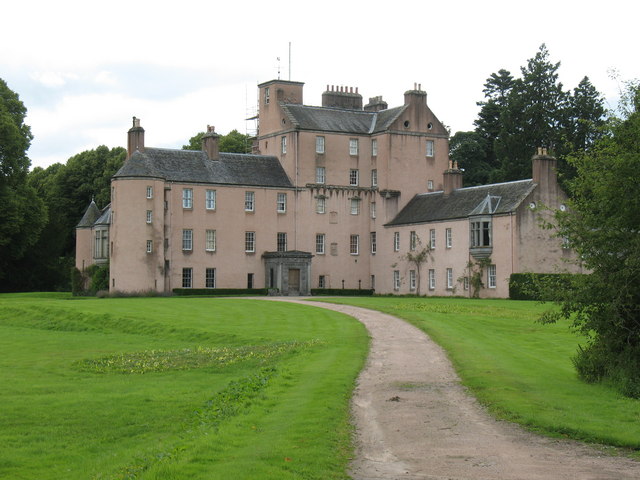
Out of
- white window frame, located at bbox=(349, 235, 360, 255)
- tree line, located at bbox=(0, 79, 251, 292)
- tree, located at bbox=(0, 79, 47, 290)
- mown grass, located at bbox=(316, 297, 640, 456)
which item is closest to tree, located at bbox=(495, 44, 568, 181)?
white window frame, located at bbox=(349, 235, 360, 255)

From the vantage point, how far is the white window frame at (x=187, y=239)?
7025cm

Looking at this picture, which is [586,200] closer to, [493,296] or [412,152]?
[493,296]

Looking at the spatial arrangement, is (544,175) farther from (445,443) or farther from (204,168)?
(445,443)

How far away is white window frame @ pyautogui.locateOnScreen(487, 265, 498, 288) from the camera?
63.1m

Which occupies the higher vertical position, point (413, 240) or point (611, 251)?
point (413, 240)

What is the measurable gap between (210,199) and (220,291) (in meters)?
7.06

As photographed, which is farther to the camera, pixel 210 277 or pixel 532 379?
pixel 210 277

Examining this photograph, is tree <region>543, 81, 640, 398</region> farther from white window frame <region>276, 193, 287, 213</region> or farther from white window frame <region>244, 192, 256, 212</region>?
white window frame <region>276, 193, 287, 213</region>

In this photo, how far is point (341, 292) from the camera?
7419 centimetres

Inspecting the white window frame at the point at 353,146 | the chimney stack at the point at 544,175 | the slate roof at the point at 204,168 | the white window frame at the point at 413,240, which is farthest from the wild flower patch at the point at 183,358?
the white window frame at the point at 353,146

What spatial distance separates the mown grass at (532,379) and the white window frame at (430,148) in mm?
36999

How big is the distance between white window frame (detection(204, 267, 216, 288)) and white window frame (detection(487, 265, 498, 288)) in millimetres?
20418

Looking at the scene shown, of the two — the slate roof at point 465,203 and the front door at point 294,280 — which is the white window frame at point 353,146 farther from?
the front door at point 294,280

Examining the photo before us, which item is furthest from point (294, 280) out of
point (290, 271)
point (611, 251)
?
point (611, 251)
